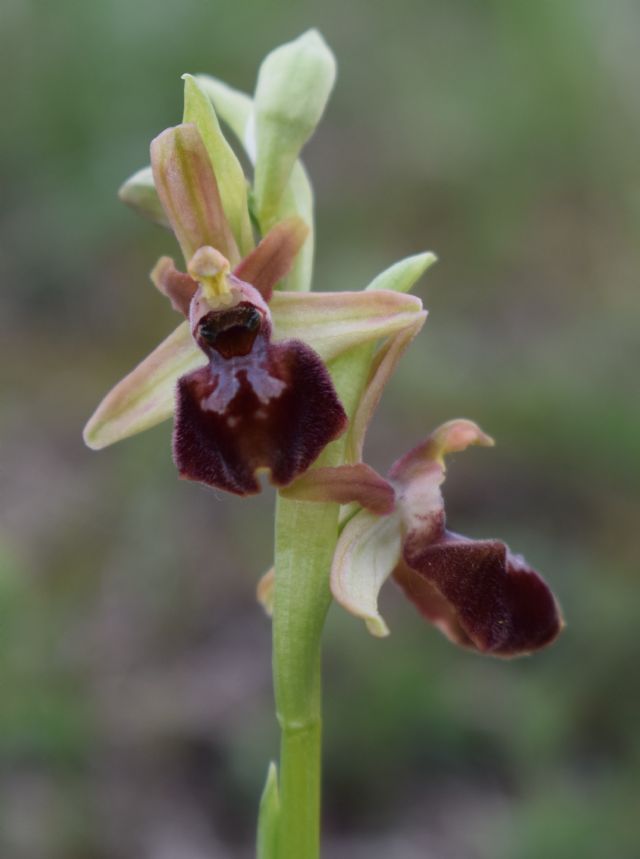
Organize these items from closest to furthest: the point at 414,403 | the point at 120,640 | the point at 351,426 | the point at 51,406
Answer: the point at 351,426
the point at 120,640
the point at 414,403
the point at 51,406

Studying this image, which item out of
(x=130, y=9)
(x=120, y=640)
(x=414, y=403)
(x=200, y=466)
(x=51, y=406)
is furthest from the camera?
(x=130, y=9)

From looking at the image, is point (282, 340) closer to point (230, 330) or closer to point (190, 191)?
point (230, 330)

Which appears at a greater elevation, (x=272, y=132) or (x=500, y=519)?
(x=272, y=132)

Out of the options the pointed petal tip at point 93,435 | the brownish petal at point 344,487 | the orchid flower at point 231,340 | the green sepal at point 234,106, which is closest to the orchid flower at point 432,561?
the brownish petal at point 344,487

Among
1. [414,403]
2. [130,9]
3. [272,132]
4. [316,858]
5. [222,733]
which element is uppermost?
[272,132]

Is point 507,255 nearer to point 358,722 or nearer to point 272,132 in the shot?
point 358,722

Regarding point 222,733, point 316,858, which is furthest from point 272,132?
point 222,733

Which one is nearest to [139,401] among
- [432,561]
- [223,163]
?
[223,163]
